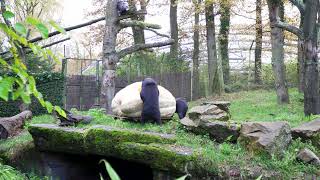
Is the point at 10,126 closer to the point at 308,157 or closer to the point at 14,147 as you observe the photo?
the point at 14,147

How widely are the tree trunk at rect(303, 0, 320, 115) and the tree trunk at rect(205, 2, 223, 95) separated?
11.2m

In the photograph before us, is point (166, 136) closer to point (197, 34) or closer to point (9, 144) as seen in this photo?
point (9, 144)

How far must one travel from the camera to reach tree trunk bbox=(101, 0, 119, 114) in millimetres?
9284

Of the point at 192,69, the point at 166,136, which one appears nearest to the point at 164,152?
the point at 166,136

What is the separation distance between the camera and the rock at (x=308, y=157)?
4766 millimetres

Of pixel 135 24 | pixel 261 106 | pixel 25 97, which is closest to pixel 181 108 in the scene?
pixel 135 24

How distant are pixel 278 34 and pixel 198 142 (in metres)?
11.2

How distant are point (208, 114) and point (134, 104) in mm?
1116

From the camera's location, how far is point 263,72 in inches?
925

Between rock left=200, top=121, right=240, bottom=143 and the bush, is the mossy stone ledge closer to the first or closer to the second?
rock left=200, top=121, right=240, bottom=143

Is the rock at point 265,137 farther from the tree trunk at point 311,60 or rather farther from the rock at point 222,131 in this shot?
the tree trunk at point 311,60

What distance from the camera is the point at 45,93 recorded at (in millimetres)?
13016

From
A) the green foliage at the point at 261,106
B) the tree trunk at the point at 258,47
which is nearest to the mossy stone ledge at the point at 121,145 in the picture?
the green foliage at the point at 261,106

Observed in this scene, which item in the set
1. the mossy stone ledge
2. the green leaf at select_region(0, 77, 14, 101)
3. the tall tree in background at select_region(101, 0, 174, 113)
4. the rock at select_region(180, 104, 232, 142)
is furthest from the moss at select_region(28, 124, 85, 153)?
the green leaf at select_region(0, 77, 14, 101)
